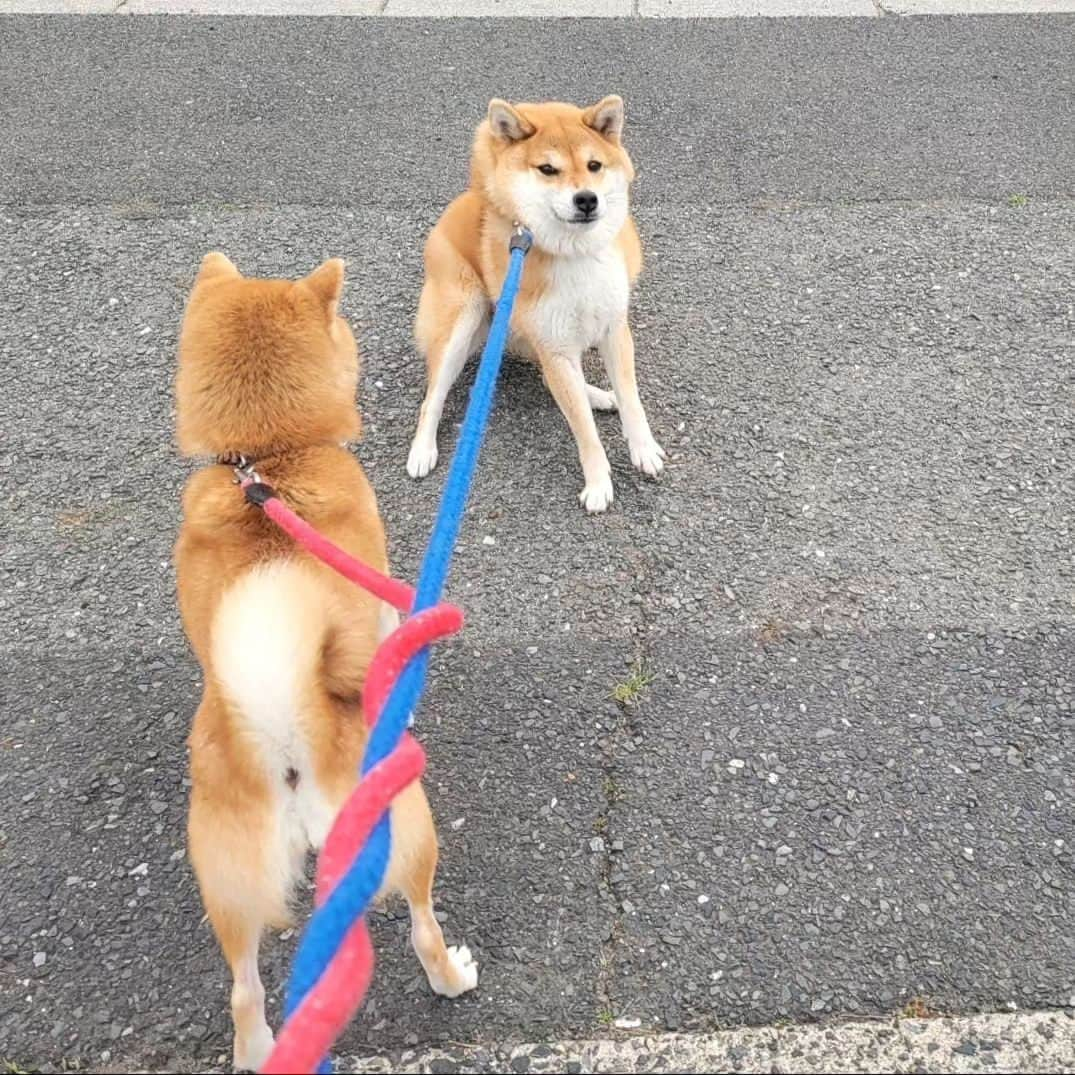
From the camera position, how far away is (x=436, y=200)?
16.9 ft

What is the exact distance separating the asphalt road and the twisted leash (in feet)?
3.26

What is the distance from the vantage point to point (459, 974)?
6.90 ft

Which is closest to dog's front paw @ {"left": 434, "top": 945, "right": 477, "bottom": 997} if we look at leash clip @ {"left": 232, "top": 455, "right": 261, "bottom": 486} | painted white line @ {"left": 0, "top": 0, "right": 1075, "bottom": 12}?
leash clip @ {"left": 232, "top": 455, "right": 261, "bottom": 486}

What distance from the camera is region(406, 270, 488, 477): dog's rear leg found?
3.66m

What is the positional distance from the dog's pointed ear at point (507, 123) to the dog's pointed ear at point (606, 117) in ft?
0.70

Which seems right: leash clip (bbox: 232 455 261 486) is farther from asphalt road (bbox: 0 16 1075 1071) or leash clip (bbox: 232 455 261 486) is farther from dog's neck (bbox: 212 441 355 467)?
asphalt road (bbox: 0 16 1075 1071)

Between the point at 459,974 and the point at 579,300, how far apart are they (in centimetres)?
219

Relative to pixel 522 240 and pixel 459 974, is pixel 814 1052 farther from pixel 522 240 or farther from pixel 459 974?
pixel 522 240

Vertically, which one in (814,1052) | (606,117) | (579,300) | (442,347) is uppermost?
(606,117)

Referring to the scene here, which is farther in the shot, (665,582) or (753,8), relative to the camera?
(753,8)

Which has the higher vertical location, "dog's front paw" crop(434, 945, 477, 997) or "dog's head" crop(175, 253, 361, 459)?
"dog's head" crop(175, 253, 361, 459)

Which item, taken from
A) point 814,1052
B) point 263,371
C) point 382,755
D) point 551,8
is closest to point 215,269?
point 263,371

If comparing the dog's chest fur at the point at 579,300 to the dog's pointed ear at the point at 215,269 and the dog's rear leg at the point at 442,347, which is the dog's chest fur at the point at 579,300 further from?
the dog's pointed ear at the point at 215,269

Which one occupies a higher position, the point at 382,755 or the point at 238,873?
the point at 382,755
